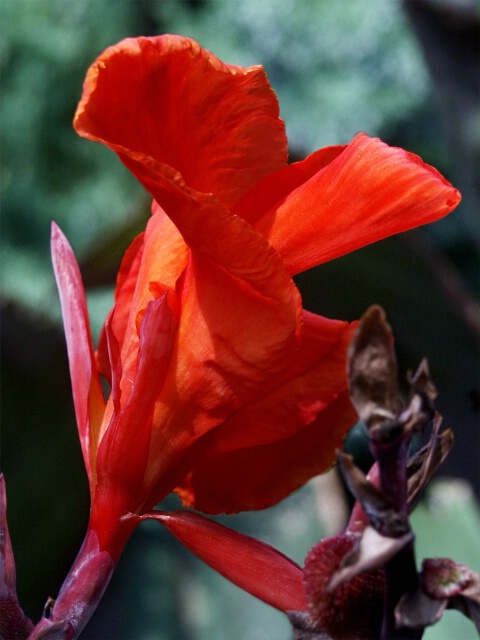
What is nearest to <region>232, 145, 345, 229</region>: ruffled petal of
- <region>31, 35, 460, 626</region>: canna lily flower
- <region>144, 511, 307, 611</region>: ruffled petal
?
→ <region>31, 35, 460, 626</region>: canna lily flower

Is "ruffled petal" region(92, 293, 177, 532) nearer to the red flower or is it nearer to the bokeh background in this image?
the red flower

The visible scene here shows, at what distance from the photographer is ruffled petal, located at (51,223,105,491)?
43 cm

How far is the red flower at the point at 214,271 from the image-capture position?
0.37 meters

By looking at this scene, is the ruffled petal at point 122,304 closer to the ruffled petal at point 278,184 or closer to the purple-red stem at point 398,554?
the ruffled petal at point 278,184

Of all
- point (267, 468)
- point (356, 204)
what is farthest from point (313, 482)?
point (356, 204)

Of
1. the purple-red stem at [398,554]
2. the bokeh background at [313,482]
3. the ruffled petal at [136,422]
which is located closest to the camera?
the purple-red stem at [398,554]

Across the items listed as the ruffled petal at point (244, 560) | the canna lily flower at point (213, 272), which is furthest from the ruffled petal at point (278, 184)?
the ruffled petal at point (244, 560)

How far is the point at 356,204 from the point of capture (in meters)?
0.38

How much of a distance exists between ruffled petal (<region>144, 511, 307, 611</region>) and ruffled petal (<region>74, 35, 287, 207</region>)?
0.15 m

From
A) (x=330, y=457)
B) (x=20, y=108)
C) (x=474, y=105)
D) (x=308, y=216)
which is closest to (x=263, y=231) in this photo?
(x=308, y=216)

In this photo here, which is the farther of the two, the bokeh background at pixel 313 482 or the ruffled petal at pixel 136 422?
A: the bokeh background at pixel 313 482

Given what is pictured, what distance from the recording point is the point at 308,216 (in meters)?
0.39

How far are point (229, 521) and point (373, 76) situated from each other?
329cm

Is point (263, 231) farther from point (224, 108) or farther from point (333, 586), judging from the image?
point (333, 586)
